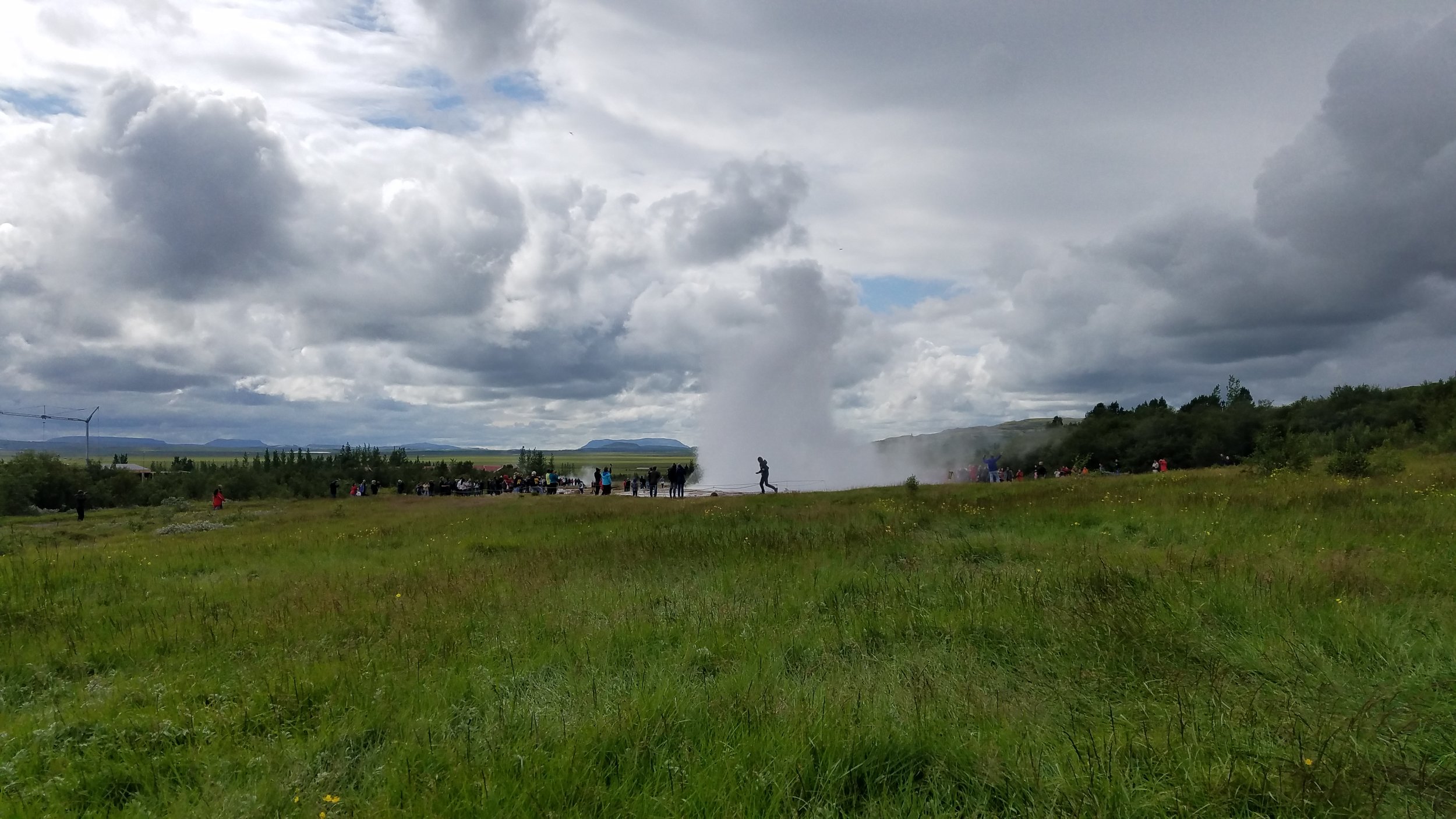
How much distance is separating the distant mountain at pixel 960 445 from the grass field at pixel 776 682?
192 ft

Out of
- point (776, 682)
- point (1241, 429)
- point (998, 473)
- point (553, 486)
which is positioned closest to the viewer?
point (776, 682)

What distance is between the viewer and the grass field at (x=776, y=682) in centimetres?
433

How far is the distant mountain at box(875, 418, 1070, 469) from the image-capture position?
2859 inches

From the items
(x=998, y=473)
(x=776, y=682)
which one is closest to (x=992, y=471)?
(x=998, y=473)

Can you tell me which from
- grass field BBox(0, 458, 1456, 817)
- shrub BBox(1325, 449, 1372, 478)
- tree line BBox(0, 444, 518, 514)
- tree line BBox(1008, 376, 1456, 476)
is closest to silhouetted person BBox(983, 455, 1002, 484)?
tree line BBox(1008, 376, 1456, 476)

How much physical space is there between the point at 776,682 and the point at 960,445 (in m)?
88.1

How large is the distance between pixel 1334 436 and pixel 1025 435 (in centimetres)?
6076

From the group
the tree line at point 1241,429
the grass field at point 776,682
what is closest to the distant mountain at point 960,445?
the tree line at point 1241,429

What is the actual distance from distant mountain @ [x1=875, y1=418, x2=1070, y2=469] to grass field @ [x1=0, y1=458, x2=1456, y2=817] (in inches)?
2305

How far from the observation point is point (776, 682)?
20.0ft

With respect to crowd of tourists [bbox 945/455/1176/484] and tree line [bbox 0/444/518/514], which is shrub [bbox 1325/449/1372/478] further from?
tree line [bbox 0/444/518/514]

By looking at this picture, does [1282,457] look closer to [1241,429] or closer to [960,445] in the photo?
[1241,429]

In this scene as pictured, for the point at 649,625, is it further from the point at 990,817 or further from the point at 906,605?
the point at 990,817

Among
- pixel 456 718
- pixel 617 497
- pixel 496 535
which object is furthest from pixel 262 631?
pixel 617 497
